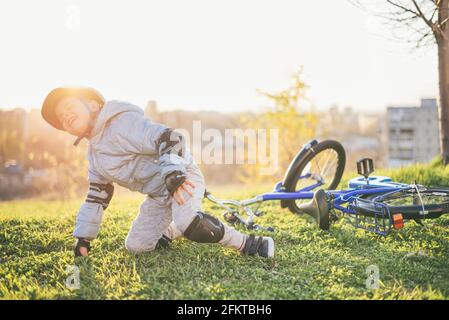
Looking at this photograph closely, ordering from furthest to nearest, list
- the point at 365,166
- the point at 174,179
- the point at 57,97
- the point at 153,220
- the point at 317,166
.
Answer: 1. the point at 317,166
2. the point at 365,166
3. the point at 153,220
4. the point at 57,97
5. the point at 174,179

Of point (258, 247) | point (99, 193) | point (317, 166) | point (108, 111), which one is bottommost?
point (258, 247)

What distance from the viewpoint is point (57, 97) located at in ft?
11.5

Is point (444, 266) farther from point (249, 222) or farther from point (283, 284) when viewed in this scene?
point (249, 222)

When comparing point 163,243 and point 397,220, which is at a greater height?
point 397,220

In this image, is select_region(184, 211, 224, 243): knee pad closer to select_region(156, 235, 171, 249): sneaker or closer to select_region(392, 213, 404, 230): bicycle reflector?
select_region(156, 235, 171, 249): sneaker

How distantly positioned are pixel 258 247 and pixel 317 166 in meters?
1.97

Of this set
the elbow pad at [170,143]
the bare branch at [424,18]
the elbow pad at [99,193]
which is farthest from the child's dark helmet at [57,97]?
the bare branch at [424,18]

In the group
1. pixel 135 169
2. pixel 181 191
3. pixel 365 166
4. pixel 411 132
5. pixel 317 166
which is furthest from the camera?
pixel 411 132

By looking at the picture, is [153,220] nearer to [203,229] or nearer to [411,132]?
[203,229]

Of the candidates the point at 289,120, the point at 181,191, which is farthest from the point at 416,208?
the point at 289,120

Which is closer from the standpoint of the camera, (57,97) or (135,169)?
(57,97)

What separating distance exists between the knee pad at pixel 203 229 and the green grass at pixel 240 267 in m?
0.23
